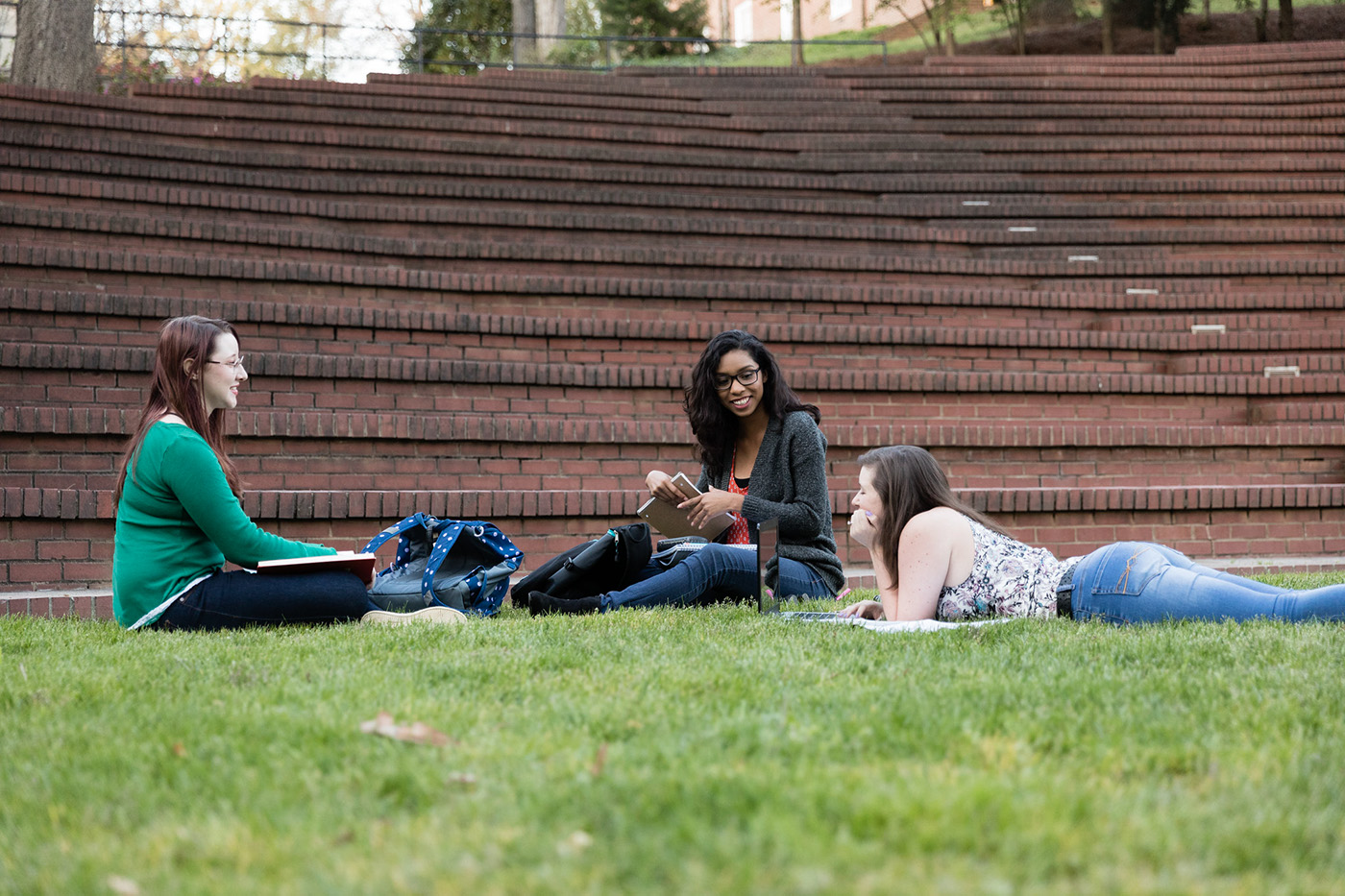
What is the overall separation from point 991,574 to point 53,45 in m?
10.2

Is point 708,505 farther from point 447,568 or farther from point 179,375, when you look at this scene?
point 179,375

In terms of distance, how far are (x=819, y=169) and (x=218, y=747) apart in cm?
888

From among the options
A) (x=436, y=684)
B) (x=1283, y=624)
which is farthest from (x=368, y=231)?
(x=1283, y=624)

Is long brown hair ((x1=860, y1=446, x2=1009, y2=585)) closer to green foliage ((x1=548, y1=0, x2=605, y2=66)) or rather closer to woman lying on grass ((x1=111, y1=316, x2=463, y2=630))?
woman lying on grass ((x1=111, y1=316, x2=463, y2=630))

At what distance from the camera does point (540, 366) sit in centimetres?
646

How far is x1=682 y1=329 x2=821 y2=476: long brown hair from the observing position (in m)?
4.41

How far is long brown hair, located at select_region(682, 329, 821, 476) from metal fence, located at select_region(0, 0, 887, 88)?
29.8 ft

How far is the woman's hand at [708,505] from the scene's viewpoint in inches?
167

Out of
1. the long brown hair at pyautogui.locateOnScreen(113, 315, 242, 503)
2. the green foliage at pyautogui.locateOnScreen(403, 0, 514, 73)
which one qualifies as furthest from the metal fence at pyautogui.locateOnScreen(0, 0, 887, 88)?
the long brown hair at pyautogui.locateOnScreen(113, 315, 242, 503)

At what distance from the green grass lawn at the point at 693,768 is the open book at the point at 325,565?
562 millimetres

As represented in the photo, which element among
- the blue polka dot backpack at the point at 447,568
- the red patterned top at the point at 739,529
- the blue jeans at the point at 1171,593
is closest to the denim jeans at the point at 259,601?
the blue polka dot backpack at the point at 447,568

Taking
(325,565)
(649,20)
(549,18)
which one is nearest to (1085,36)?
(649,20)

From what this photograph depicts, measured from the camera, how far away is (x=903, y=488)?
143 inches

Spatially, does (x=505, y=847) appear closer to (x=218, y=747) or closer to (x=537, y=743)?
(x=537, y=743)
